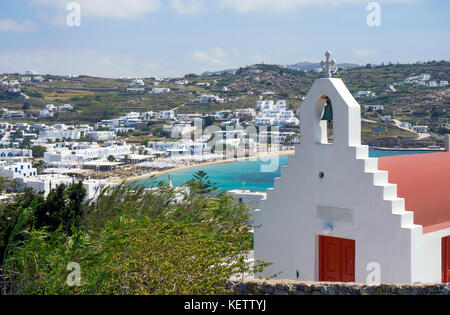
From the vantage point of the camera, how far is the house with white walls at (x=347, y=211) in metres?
6.21

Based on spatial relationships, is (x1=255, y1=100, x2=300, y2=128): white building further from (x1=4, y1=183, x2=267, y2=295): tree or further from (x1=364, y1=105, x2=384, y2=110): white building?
(x1=4, y1=183, x2=267, y2=295): tree

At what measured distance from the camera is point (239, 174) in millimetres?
79688

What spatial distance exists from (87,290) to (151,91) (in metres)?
125

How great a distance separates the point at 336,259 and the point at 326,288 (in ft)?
6.63

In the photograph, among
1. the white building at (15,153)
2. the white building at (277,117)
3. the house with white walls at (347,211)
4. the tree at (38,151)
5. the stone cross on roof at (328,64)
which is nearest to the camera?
the house with white walls at (347,211)

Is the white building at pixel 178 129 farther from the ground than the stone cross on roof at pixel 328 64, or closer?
farther from the ground

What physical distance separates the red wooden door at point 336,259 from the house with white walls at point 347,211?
0.04 ft

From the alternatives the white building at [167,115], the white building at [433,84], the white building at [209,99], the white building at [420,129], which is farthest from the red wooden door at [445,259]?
the white building at [209,99]

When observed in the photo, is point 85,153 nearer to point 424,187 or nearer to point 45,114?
point 45,114

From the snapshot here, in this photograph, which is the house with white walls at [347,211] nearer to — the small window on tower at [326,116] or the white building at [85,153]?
the small window on tower at [326,116]

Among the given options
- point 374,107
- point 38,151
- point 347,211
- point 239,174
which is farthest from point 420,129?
point 347,211

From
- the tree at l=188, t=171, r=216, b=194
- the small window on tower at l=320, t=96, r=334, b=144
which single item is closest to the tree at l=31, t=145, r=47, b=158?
the tree at l=188, t=171, r=216, b=194
